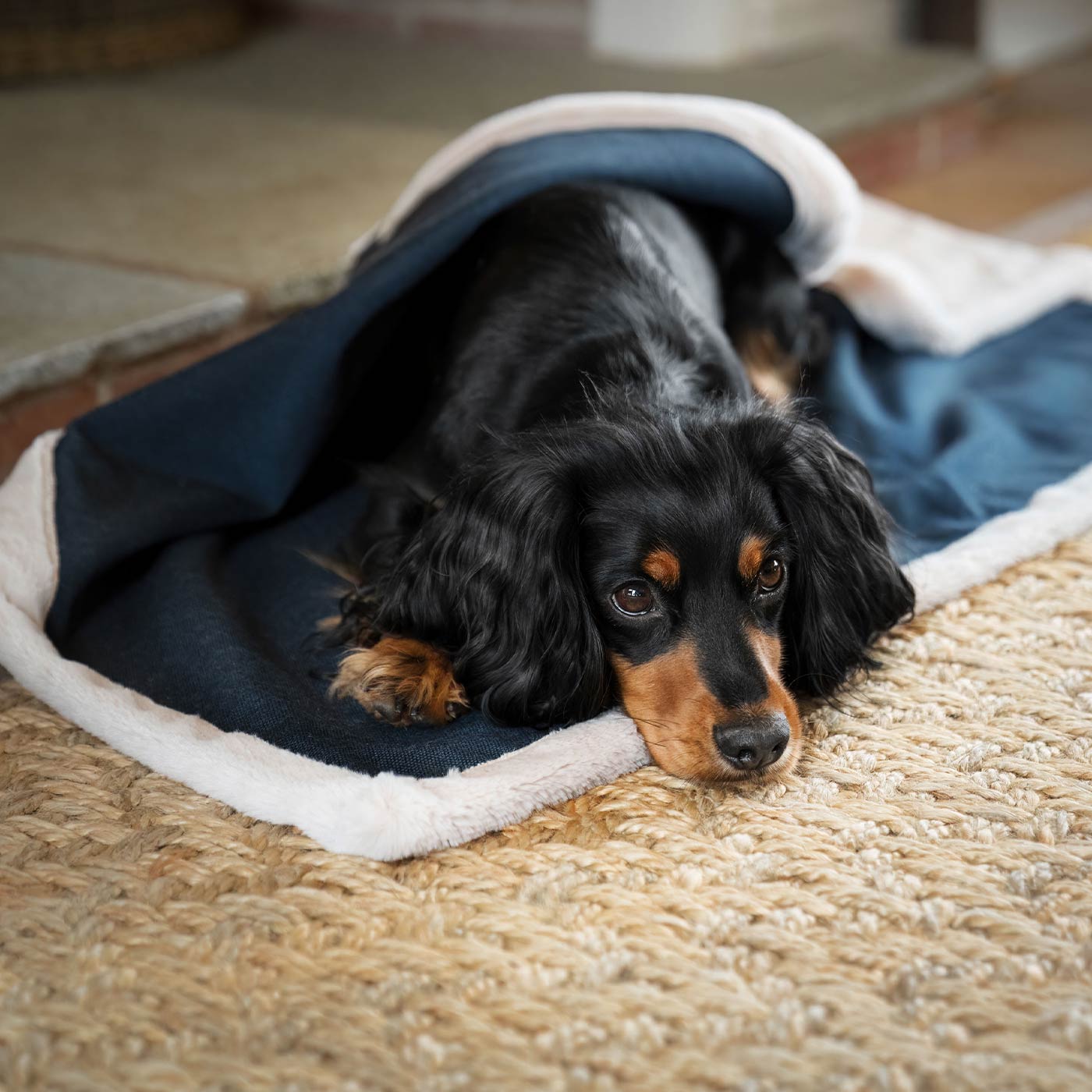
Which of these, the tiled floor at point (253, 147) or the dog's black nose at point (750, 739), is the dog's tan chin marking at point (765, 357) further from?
the dog's black nose at point (750, 739)

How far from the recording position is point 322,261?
3293 mm

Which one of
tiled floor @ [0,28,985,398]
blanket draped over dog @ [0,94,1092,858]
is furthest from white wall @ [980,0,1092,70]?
blanket draped over dog @ [0,94,1092,858]

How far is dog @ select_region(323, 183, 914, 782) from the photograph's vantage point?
177 centimetres

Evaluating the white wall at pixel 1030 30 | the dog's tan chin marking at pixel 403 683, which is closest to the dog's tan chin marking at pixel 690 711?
the dog's tan chin marking at pixel 403 683

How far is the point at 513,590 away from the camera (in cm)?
186

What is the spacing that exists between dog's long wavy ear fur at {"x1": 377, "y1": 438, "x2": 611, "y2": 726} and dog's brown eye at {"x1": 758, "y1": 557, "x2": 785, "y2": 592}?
0.24 meters

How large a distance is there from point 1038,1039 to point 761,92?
424 cm

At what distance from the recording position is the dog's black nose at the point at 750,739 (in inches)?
65.6

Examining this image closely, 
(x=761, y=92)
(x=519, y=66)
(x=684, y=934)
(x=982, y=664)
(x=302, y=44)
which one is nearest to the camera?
(x=684, y=934)

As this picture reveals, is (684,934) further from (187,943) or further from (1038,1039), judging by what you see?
(187,943)

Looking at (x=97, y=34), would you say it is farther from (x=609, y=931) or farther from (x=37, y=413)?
(x=609, y=931)

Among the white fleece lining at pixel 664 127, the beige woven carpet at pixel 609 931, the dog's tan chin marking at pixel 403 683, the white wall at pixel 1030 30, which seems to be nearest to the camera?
the beige woven carpet at pixel 609 931

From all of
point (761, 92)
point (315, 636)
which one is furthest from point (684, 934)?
point (761, 92)

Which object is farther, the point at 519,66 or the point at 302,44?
the point at 302,44
